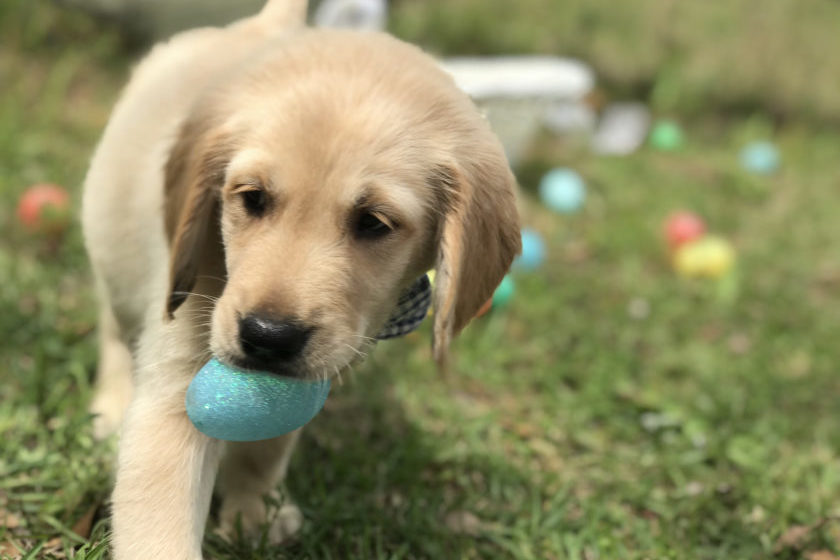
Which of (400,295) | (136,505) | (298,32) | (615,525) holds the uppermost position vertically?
(298,32)

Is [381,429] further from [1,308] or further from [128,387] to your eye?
[1,308]

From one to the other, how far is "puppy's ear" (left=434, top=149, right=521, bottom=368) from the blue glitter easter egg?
0.37 metres

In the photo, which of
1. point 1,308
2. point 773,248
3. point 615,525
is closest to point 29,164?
point 1,308

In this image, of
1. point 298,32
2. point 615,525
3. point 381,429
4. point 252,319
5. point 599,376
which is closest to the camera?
point 252,319

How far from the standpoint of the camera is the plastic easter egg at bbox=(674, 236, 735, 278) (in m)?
5.01

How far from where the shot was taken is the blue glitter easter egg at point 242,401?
2.01m

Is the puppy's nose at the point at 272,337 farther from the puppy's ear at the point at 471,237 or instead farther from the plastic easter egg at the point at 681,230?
the plastic easter egg at the point at 681,230

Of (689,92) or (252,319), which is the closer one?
(252,319)

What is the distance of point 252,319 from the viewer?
6.16 feet

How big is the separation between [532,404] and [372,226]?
1861 millimetres

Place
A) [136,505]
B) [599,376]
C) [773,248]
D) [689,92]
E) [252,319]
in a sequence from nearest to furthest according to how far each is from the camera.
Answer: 1. [252,319]
2. [136,505]
3. [599,376]
4. [773,248]
5. [689,92]

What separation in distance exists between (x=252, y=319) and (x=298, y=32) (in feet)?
3.36

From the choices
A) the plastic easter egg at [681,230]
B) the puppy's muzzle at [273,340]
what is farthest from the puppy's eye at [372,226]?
the plastic easter egg at [681,230]

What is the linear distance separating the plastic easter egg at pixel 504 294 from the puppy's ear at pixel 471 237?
1.72m
